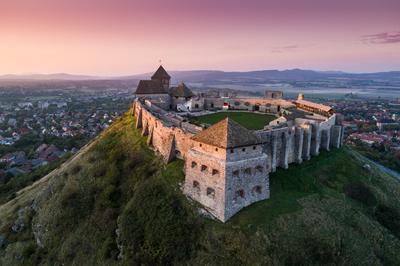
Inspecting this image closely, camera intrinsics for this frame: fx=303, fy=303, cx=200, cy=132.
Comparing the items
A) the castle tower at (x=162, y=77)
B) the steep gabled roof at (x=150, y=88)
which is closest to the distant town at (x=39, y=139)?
the steep gabled roof at (x=150, y=88)

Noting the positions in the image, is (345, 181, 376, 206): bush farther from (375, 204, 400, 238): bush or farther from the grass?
the grass

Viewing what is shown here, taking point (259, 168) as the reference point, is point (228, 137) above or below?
above

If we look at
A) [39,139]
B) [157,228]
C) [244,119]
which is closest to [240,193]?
[157,228]

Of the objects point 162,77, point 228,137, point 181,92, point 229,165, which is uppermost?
point 162,77

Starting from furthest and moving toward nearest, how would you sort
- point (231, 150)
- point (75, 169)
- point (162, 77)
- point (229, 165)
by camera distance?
point (162, 77) < point (75, 169) < point (231, 150) < point (229, 165)

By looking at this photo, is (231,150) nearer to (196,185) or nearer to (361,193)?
(196,185)

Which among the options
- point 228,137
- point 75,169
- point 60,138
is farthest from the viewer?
point 60,138

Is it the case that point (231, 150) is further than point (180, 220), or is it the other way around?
point (180, 220)

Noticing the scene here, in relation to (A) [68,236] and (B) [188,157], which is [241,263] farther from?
(A) [68,236]
